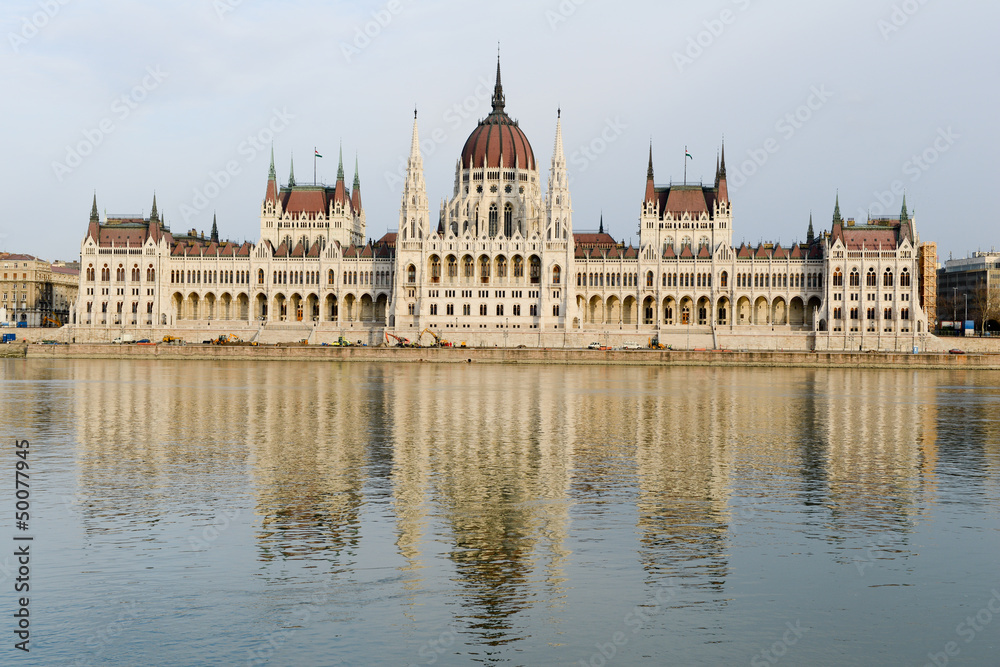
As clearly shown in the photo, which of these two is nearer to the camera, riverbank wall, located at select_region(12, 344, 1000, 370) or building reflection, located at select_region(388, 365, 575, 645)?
building reflection, located at select_region(388, 365, 575, 645)

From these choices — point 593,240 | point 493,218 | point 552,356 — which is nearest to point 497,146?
point 493,218

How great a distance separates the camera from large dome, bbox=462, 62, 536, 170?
146 metres

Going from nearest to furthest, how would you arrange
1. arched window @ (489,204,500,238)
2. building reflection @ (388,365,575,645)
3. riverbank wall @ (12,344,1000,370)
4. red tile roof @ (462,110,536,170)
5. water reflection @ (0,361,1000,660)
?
building reflection @ (388,365,575,645) < water reflection @ (0,361,1000,660) < riverbank wall @ (12,344,1000,370) < arched window @ (489,204,500,238) < red tile roof @ (462,110,536,170)

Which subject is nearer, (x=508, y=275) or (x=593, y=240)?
(x=508, y=275)

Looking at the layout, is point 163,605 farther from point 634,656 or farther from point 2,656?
point 634,656

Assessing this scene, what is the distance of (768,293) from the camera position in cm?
13650

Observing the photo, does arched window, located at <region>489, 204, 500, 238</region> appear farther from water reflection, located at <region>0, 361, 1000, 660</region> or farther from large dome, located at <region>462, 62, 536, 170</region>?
water reflection, located at <region>0, 361, 1000, 660</region>

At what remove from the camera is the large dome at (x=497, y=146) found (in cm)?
14550

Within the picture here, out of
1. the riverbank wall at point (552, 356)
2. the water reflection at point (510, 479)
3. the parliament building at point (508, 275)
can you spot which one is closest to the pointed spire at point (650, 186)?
the parliament building at point (508, 275)

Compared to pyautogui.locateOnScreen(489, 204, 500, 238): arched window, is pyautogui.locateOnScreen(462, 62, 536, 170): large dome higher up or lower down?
higher up

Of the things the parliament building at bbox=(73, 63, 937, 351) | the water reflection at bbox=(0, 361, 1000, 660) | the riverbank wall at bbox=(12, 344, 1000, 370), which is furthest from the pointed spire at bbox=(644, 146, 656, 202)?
the water reflection at bbox=(0, 361, 1000, 660)

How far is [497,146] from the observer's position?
146125mm

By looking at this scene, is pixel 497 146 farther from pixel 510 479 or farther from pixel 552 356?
pixel 510 479

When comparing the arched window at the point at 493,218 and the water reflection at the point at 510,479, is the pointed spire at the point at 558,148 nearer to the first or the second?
the arched window at the point at 493,218
